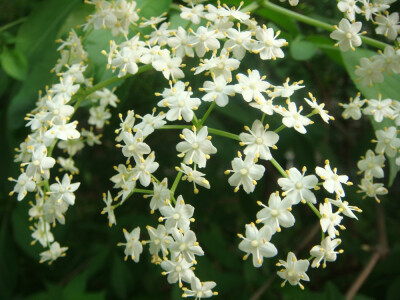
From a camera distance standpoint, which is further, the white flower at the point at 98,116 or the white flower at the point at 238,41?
the white flower at the point at 98,116

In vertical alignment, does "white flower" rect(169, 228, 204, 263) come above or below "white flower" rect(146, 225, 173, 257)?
above

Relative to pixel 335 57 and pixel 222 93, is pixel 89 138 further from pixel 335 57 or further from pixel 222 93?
pixel 335 57

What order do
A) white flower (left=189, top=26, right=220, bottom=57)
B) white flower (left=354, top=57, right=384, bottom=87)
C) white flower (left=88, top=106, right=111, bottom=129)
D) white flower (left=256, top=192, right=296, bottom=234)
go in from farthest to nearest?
white flower (left=88, top=106, right=111, bottom=129) < white flower (left=354, top=57, right=384, bottom=87) < white flower (left=189, top=26, right=220, bottom=57) < white flower (left=256, top=192, right=296, bottom=234)

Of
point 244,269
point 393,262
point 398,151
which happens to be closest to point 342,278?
point 393,262

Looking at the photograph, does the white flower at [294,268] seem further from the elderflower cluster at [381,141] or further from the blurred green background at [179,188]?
the blurred green background at [179,188]

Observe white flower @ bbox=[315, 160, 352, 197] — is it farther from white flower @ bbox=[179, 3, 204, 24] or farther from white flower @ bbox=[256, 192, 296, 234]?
white flower @ bbox=[179, 3, 204, 24]

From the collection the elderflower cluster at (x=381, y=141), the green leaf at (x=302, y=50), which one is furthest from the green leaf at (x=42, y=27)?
the elderflower cluster at (x=381, y=141)

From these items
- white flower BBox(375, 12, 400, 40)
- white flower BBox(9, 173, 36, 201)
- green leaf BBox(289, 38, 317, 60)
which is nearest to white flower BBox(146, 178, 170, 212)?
white flower BBox(9, 173, 36, 201)
